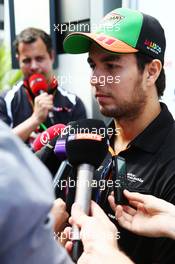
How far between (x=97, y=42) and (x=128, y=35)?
0.28 ft

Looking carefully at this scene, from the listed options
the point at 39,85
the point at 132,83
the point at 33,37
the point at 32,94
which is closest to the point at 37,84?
the point at 39,85

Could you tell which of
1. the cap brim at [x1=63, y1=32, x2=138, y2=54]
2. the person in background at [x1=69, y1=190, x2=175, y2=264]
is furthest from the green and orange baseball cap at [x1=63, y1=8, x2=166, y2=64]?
the person in background at [x1=69, y1=190, x2=175, y2=264]

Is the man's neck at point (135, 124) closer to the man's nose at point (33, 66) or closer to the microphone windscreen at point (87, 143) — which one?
the microphone windscreen at point (87, 143)

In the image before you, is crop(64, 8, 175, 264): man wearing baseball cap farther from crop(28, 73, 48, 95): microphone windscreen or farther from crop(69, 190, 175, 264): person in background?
crop(28, 73, 48, 95): microphone windscreen

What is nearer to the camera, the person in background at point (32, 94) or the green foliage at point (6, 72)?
the person in background at point (32, 94)

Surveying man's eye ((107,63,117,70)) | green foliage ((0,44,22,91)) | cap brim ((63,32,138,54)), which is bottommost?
green foliage ((0,44,22,91))

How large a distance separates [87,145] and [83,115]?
111cm

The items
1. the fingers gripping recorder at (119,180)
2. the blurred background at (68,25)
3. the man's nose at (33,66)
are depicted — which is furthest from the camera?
the man's nose at (33,66)

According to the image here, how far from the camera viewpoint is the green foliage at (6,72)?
2.18 metres

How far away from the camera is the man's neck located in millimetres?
1072

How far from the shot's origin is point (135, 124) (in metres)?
1.08

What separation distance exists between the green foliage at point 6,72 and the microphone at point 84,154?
1.38m

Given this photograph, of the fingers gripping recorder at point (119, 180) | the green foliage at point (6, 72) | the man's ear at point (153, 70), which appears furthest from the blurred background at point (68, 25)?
the fingers gripping recorder at point (119, 180)

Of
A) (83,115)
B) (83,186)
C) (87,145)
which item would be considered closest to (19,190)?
(83,186)
